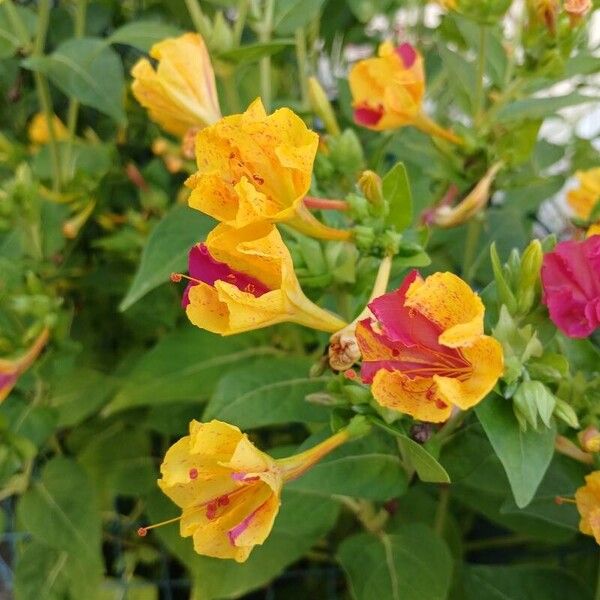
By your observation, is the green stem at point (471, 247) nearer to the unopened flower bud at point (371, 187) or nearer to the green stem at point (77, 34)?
→ the unopened flower bud at point (371, 187)

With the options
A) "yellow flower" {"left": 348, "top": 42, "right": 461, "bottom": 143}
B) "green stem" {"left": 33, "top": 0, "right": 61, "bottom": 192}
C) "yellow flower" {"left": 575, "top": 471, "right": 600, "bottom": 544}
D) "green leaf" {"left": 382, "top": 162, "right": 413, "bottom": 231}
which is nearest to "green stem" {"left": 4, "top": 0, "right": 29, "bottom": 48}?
"green stem" {"left": 33, "top": 0, "right": 61, "bottom": 192}

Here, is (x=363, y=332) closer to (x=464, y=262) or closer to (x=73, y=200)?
(x=464, y=262)

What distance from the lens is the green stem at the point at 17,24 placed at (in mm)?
837

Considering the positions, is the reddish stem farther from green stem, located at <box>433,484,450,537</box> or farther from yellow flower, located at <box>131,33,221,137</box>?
green stem, located at <box>433,484,450,537</box>

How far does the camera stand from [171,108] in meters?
0.68

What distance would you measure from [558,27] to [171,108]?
0.32 meters

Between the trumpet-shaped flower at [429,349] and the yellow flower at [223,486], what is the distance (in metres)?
0.08

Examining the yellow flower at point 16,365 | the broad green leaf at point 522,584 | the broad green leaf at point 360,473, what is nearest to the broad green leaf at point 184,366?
the yellow flower at point 16,365

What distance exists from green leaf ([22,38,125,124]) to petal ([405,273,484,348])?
457mm

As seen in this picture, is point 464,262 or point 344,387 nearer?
point 344,387

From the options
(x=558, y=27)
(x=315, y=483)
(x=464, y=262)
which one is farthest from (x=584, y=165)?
(x=315, y=483)

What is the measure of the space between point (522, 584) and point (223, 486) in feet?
1.38

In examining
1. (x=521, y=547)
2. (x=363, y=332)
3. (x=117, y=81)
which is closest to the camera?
(x=363, y=332)

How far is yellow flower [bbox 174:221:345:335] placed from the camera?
1.47 ft
